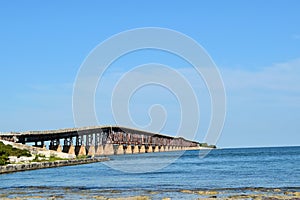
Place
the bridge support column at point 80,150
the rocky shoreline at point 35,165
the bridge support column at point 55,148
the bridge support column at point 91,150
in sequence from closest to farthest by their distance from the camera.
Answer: the rocky shoreline at point 35,165 → the bridge support column at point 55,148 → the bridge support column at point 80,150 → the bridge support column at point 91,150

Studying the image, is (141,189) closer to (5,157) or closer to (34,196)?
(34,196)

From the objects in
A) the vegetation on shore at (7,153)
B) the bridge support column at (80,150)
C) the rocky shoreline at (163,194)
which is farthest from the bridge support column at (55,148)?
the rocky shoreline at (163,194)

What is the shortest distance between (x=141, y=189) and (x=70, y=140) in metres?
141

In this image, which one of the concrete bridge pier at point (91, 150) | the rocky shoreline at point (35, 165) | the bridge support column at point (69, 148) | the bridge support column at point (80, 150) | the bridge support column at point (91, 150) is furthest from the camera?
the bridge support column at point (91, 150)

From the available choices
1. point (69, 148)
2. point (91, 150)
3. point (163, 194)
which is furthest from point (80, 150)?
point (163, 194)

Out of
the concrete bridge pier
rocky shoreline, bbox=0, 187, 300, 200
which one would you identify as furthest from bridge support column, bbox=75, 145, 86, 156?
rocky shoreline, bbox=0, 187, 300, 200

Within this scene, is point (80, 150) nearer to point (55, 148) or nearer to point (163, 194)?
point (55, 148)

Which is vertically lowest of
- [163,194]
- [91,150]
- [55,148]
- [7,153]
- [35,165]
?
[163,194]

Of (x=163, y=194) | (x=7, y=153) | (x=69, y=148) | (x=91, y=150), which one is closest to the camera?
(x=163, y=194)

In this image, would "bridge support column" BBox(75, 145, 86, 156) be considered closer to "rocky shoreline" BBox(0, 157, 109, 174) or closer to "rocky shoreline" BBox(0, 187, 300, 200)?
"rocky shoreline" BBox(0, 157, 109, 174)

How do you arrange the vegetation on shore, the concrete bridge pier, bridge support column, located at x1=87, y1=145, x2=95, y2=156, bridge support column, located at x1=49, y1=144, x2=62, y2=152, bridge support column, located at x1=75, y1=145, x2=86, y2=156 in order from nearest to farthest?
the vegetation on shore, bridge support column, located at x1=49, y1=144, x2=62, y2=152, bridge support column, located at x1=75, y1=145, x2=86, y2=156, the concrete bridge pier, bridge support column, located at x1=87, y1=145, x2=95, y2=156

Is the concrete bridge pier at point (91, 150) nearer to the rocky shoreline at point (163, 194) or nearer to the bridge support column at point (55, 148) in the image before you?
the bridge support column at point (55, 148)

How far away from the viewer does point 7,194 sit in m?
46.4

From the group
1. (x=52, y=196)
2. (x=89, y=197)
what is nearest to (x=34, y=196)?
(x=52, y=196)
